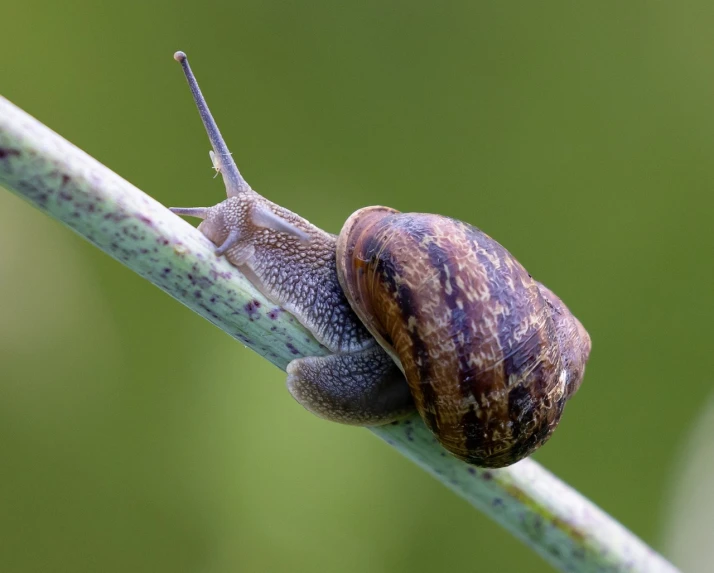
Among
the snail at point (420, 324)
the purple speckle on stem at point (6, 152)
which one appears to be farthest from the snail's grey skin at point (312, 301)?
the purple speckle on stem at point (6, 152)

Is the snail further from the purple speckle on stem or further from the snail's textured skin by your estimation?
the purple speckle on stem

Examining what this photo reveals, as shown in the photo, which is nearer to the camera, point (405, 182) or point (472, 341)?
point (472, 341)

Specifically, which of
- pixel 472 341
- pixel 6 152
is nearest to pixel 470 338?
pixel 472 341

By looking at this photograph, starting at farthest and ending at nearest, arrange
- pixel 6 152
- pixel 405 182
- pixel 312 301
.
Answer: pixel 405 182 < pixel 312 301 < pixel 6 152

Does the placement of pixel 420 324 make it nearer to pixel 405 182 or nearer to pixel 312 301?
pixel 312 301

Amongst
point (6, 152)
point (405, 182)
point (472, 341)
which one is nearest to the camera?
point (6, 152)

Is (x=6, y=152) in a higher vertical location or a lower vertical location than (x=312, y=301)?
higher

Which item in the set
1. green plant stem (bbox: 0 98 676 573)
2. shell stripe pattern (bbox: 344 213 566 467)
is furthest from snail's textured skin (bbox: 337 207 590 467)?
green plant stem (bbox: 0 98 676 573)
